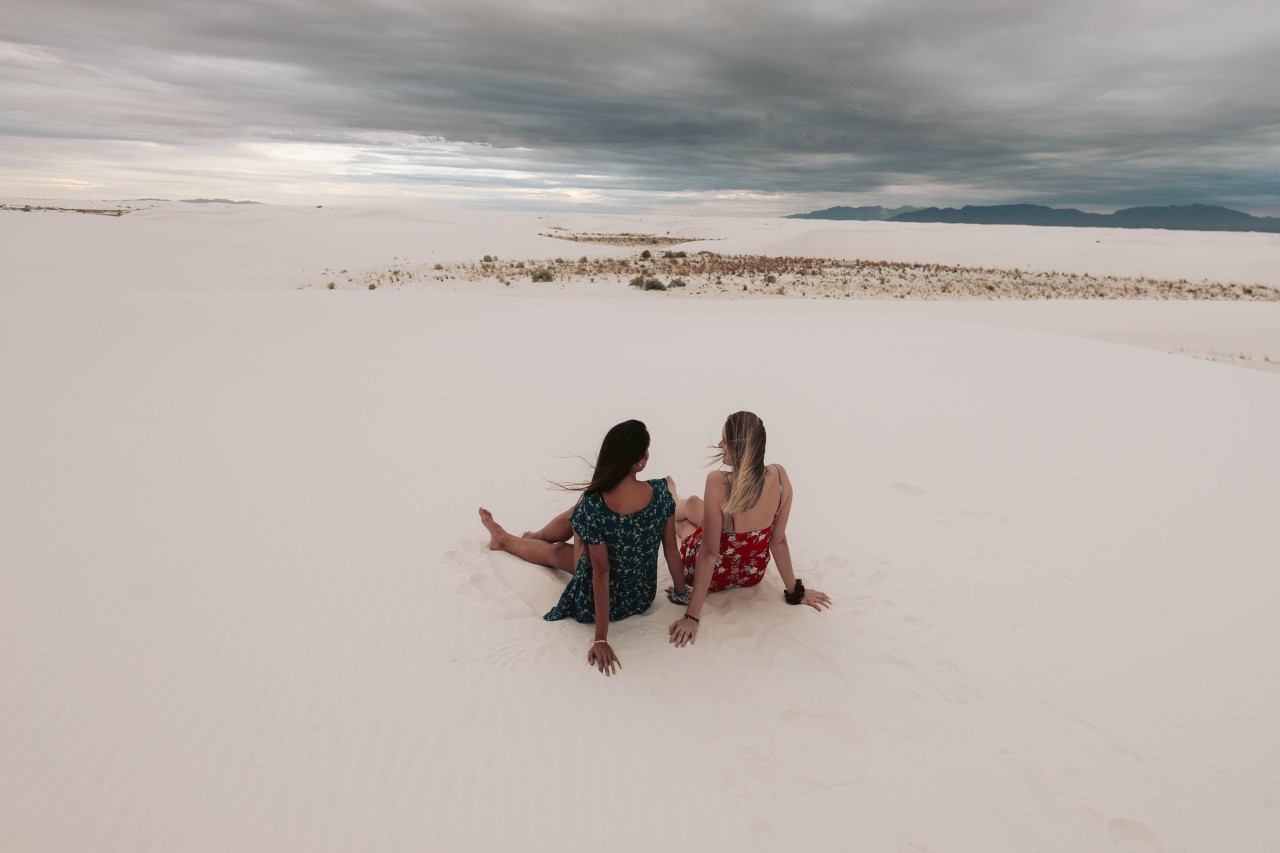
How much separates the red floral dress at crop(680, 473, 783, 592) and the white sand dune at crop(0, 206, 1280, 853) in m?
0.17

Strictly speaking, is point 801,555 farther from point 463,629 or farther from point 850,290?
point 850,290

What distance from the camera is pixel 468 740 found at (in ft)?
9.91

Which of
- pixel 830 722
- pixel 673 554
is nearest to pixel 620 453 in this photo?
pixel 673 554

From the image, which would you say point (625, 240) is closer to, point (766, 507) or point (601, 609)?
point (766, 507)

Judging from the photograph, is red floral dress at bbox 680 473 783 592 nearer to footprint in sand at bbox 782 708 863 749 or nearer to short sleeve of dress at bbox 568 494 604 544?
short sleeve of dress at bbox 568 494 604 544

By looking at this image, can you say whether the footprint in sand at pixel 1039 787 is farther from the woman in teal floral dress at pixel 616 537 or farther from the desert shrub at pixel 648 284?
the desert shrub at pixel 648 284

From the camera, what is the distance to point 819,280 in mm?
28469

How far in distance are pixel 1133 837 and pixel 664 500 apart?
2.39 metres

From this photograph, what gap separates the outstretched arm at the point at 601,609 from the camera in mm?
3457

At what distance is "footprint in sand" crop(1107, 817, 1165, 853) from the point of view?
2.60 metres

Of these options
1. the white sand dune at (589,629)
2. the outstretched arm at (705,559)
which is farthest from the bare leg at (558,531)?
the outstretched arm at (705,559)

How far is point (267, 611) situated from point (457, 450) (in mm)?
2935

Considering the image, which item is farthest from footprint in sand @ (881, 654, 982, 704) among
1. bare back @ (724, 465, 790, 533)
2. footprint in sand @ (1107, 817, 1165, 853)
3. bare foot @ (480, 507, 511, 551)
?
bare foot @ (480, 507, 511, 551)

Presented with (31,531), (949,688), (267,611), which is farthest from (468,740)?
(31,531)
